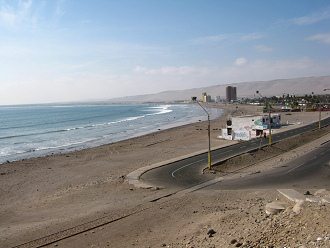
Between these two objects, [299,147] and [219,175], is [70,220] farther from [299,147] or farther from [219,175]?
[299,147]

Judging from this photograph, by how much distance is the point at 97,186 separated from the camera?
28.3m

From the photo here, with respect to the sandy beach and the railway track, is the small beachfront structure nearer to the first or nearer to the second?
the sandy beach

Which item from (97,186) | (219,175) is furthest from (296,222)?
(97,186)

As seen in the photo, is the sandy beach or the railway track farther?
the sandy beach

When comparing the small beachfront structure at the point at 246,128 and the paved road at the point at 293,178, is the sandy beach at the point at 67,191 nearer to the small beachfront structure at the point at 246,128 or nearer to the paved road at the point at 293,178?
the paved road at the point at 293,178

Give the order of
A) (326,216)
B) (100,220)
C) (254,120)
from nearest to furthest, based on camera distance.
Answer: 1. (326,216)
2. (100,220)
3. (254,120)

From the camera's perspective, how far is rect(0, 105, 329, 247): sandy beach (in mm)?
19562

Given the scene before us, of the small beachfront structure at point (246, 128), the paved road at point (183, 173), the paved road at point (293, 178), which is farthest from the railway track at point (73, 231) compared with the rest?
the small beachfront structure at point (246, 128)

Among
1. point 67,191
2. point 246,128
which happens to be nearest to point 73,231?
point 67,191

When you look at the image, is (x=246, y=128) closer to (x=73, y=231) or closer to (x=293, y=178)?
(x=293, y=178)

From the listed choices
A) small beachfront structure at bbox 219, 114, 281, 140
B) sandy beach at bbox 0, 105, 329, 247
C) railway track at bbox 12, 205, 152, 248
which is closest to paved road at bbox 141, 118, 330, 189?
sandy beach at bbox 0, 105, 329, 247

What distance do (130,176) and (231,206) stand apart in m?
11.8

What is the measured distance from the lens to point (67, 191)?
2792 centimetres

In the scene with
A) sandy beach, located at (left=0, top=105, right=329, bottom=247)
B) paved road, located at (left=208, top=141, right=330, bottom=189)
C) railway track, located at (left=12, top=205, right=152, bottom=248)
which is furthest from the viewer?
paved road, located at (left=208, top=141, right=330, bottom=189)
